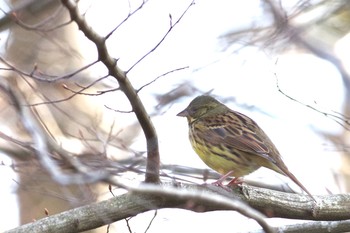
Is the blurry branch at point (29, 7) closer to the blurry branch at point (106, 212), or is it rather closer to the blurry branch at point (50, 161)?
the blurry branch at point (106, 212)

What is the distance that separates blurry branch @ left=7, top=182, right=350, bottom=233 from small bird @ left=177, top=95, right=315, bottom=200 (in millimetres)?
645

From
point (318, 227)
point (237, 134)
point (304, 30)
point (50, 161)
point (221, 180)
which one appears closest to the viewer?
point (50, 161)

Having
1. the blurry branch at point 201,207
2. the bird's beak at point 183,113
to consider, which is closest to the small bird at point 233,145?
the bird's beak at point 183,113

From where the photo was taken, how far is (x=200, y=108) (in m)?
8.24

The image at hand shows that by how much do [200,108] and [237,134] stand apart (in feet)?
2.64

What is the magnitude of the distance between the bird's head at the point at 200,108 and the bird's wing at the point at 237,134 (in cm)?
17

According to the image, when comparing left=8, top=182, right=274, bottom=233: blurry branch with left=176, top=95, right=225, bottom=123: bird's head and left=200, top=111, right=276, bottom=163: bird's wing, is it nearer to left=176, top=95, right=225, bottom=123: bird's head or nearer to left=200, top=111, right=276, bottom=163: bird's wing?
left=200, top=111, right=276, bottom=163: bird's wing

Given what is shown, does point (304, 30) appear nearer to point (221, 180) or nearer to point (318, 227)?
point (221, 180)

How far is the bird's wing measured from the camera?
7.27m

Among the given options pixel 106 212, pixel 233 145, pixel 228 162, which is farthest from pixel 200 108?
pixel 106 212

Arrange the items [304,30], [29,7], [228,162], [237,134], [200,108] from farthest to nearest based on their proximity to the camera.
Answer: [304,30], [29,7], [200,108], [237,134], [228,162]

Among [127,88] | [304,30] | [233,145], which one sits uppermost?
[304,30]

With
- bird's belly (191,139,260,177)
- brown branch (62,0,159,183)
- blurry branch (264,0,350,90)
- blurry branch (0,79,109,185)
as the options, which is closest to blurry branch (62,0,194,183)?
brown branch (62,0,159,183)

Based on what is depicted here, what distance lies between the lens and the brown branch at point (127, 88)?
500 centimetres
